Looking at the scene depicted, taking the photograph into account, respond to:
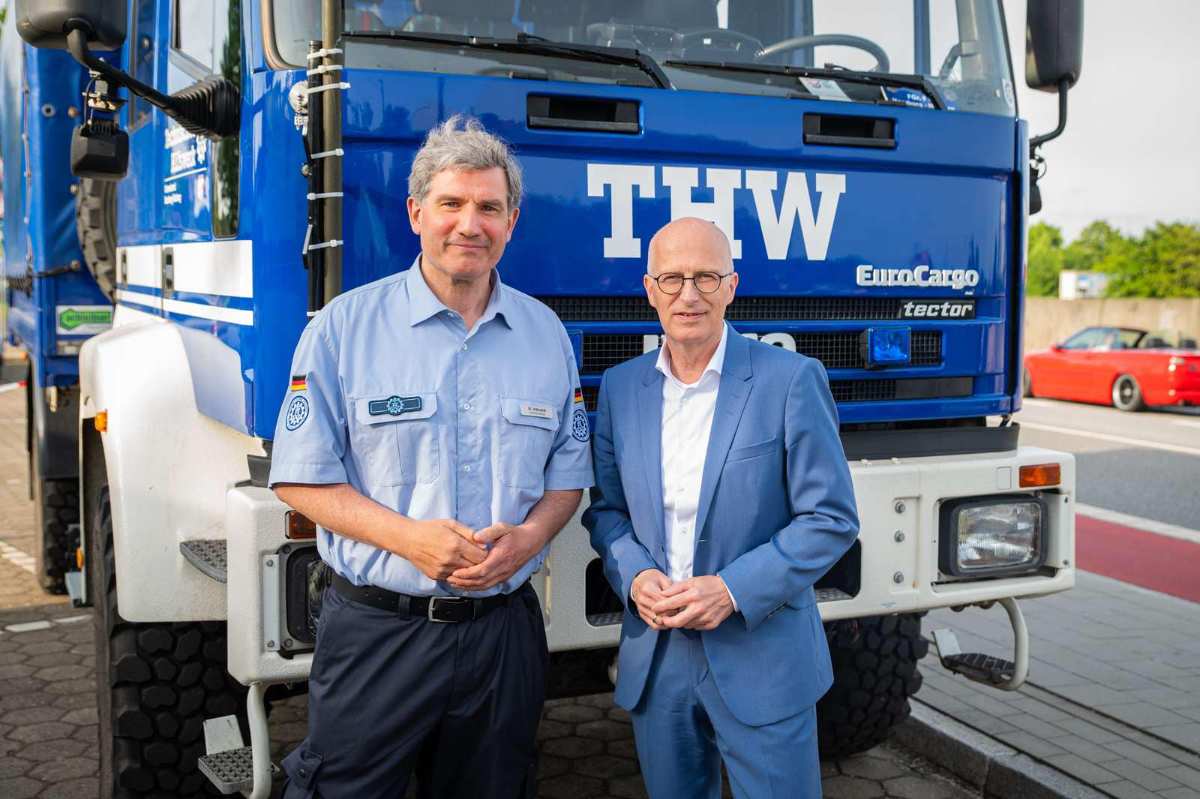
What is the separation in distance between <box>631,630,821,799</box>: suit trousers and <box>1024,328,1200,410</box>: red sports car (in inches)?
628

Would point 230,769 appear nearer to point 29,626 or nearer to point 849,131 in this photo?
point 849,131

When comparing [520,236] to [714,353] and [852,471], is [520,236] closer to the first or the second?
[714,353]

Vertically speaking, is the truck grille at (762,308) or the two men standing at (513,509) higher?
the truck grille at (762,308)

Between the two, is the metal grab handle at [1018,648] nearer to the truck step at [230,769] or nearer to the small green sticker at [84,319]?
the truck step at [230,769]

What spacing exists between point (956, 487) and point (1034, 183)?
44.9 inches

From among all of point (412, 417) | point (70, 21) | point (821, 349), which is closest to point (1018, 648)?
point (821, 349)

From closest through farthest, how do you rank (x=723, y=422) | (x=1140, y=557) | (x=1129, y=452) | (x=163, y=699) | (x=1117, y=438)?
1. (x=723, y=422)
2. (x=163, y=699)
3. (x=1140, y=557)
4. (x=1129, y=452)
5. (x=1117, y=438)

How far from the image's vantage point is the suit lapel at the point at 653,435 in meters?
2.59

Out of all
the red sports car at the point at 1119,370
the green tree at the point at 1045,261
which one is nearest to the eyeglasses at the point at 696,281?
the red sports car at the point at 1119,370

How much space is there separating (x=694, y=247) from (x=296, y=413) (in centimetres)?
86

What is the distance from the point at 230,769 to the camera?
2.94 metres

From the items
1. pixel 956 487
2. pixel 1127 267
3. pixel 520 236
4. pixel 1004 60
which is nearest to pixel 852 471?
pixel 956 487

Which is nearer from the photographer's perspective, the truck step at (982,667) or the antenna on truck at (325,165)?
the antenna on truck at (325,165)

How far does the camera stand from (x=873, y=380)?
140 inches
